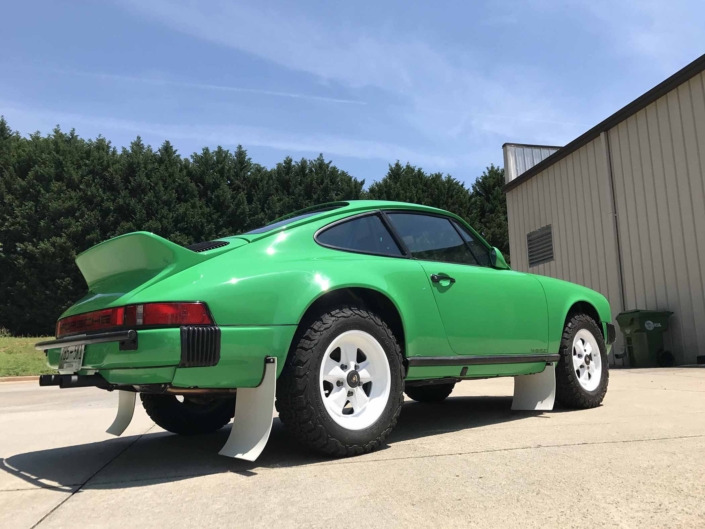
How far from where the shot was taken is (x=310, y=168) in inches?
959

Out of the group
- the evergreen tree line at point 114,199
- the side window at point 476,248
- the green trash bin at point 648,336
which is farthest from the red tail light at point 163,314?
the evergreen tree line at point 114,199

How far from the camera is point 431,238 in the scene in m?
3.93

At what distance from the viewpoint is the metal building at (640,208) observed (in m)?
9.53

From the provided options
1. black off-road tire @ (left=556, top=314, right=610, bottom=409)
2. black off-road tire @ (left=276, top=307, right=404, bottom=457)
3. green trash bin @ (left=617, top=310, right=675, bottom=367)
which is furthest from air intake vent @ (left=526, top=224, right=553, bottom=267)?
black off-road tire @ (left=276, top=307, right=404, bottom=457)

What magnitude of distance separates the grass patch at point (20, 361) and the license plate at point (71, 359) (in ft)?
31.4

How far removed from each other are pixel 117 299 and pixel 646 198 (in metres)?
10.2

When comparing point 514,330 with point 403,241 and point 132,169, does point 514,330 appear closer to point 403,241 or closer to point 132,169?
point 403,241

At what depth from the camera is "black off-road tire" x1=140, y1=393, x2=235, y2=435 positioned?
374cm

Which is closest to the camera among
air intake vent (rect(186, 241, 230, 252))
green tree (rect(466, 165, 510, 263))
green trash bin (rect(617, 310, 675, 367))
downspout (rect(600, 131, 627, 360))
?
air intake vent (rect(186, 241, 230, 252))

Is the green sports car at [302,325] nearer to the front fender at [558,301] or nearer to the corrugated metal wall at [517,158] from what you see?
the front fender at [558,301]

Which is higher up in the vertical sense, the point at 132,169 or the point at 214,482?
the point at 132,169

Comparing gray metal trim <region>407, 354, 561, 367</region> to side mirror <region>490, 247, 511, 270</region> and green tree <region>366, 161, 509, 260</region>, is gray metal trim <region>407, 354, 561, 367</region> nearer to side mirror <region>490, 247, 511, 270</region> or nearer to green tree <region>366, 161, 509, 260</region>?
side mirror <region>490, 247, 511, 270</region>

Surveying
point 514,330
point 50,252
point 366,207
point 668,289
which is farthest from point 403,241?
point 50,252

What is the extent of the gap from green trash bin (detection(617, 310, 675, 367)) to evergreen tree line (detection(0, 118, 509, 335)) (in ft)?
46.9
